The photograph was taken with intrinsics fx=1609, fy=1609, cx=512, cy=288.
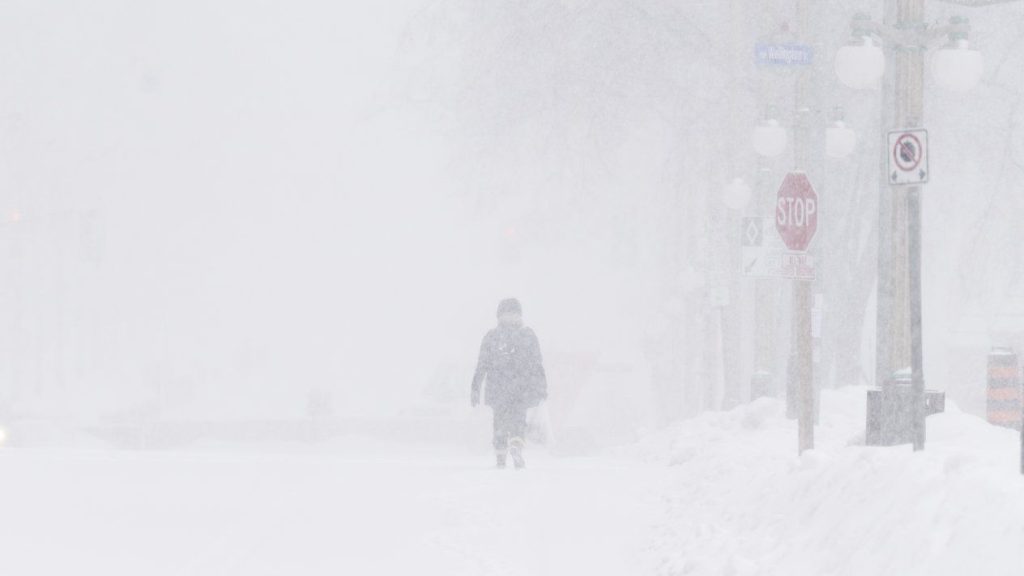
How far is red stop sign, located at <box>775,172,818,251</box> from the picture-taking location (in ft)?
41.9

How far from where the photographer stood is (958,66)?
12805 millimetres

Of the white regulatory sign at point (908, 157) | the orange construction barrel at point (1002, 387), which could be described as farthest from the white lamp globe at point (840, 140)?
the white regulatory sign at point (908, 157)

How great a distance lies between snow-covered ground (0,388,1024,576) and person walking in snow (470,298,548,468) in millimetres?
489

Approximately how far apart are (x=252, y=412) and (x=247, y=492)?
45.9m

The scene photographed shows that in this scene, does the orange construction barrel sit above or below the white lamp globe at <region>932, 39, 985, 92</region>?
below

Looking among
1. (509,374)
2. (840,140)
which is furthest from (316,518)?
(840,140)

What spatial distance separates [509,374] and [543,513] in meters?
3.74

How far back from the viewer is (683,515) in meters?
11.4

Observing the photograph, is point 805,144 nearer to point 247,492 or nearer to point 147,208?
point 247,492

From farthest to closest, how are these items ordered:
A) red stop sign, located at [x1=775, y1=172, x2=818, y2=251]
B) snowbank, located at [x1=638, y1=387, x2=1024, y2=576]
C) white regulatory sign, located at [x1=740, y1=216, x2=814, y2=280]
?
white regulatory sign, located at [x1=740, y1=216, x2=814, y2=280] → red stop sign, located at [x1=775, y1=172, x2=818, y2=251] → snowbank, located at [x1=638, y1=387, x2=1024, y2=576]

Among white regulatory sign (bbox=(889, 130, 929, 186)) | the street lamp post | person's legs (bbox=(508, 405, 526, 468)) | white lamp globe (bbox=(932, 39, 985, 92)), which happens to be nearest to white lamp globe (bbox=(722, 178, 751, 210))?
person's legs (bbox=(508, 405, 526, 468))

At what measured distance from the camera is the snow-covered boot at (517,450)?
15484 mm

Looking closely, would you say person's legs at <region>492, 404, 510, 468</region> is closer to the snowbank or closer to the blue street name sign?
the snowbank

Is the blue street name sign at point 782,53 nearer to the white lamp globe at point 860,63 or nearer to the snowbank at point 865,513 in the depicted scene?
the white lamp globe at point 860,63
